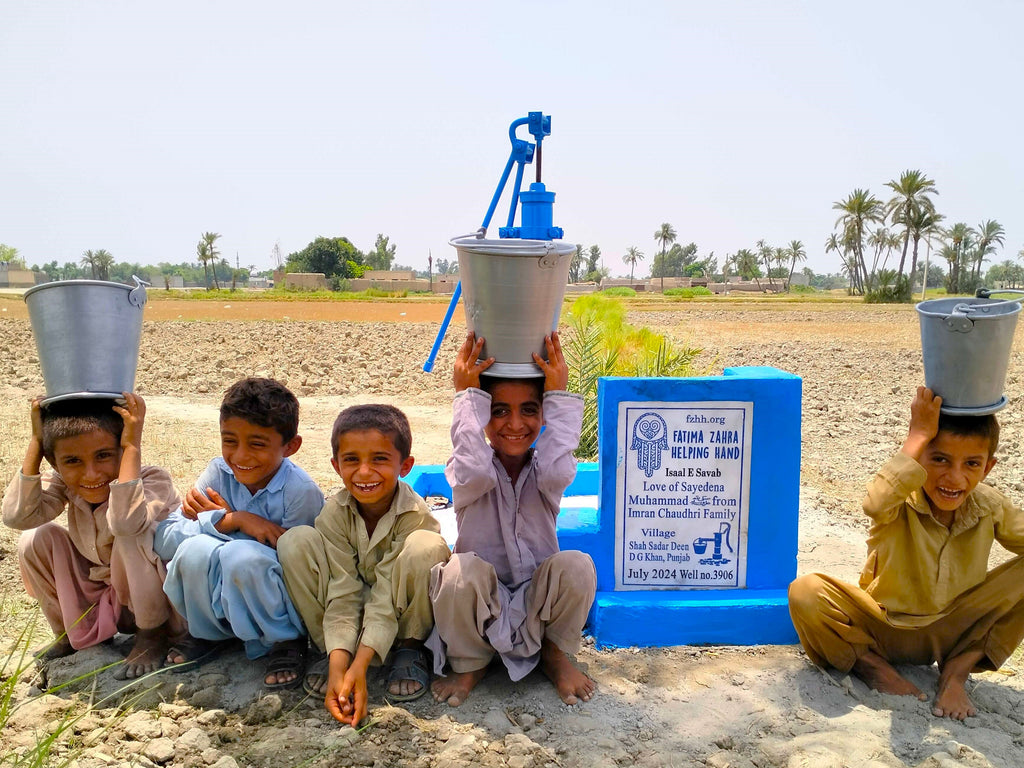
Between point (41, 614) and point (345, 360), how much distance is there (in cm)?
921

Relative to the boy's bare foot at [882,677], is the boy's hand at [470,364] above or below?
above

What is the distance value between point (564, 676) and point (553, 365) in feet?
3.51

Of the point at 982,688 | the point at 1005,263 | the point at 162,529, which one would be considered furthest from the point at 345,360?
the point at 1005,263

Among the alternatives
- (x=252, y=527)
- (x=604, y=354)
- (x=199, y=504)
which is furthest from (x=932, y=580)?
(x=604, y=354)

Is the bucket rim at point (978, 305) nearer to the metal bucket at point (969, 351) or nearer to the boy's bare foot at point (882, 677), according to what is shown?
the metal bucket at point (969, 351)

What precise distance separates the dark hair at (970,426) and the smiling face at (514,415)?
1.35m

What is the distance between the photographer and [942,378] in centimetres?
269

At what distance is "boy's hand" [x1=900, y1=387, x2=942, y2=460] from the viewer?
271 cm

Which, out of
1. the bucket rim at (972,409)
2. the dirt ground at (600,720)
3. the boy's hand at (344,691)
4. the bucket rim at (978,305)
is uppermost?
the bucket rim at (978,305)

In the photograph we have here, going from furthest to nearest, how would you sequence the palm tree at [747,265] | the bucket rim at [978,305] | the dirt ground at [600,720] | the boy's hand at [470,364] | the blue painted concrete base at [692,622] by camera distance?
the palm tree at [747,265]
the blue painted concrete base at [692,622]
the boy's hand at [470,364]
the bucket rim at [978,305]
the dirt ground at [600,720]

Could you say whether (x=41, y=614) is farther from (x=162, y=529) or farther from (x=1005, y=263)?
(x=1005, y=263)

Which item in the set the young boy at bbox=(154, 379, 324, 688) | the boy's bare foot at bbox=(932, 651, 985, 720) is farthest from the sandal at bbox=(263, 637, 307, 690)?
the boy's bare foot at bbox=(932, 651, 985, 720)

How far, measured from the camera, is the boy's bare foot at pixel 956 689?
9.04ft

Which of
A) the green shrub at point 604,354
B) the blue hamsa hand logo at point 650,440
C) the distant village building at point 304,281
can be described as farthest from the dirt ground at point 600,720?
the distant village building at point 304,281
